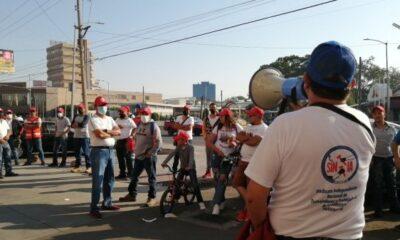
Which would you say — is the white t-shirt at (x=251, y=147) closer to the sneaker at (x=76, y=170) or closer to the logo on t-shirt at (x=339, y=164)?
the logo on t-shirt at (x=339, y=164)

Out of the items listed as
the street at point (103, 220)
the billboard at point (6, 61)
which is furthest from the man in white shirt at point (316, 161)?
the billboard at point (6, 61)

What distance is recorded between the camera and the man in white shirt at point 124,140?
37.5ft

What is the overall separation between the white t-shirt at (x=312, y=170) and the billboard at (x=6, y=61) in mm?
55827

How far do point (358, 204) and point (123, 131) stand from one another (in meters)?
9.58

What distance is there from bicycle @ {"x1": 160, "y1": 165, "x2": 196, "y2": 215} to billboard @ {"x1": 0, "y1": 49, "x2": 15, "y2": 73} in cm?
5020

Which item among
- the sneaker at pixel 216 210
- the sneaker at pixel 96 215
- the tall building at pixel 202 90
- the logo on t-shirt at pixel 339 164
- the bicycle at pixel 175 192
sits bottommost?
the sneaker at pixel 96 215

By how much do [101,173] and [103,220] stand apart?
0.78m

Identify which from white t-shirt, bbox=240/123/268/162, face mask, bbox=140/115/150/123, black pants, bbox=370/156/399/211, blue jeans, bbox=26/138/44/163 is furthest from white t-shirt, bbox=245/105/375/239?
blue jeans, bbox=26/138/44/163

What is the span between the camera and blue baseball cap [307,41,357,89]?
2.06m

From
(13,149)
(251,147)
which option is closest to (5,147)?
(13,149)

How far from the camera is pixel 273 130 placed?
205 centimetres

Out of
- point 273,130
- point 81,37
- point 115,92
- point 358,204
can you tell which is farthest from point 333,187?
point 115,92

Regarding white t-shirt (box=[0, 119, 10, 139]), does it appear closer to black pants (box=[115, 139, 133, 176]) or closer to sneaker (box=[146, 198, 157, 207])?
black pants (box=[115, 139, 133, 176])

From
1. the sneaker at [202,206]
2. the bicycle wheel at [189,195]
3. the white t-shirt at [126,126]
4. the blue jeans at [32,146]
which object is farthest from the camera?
the blue jeans at [32,146]
